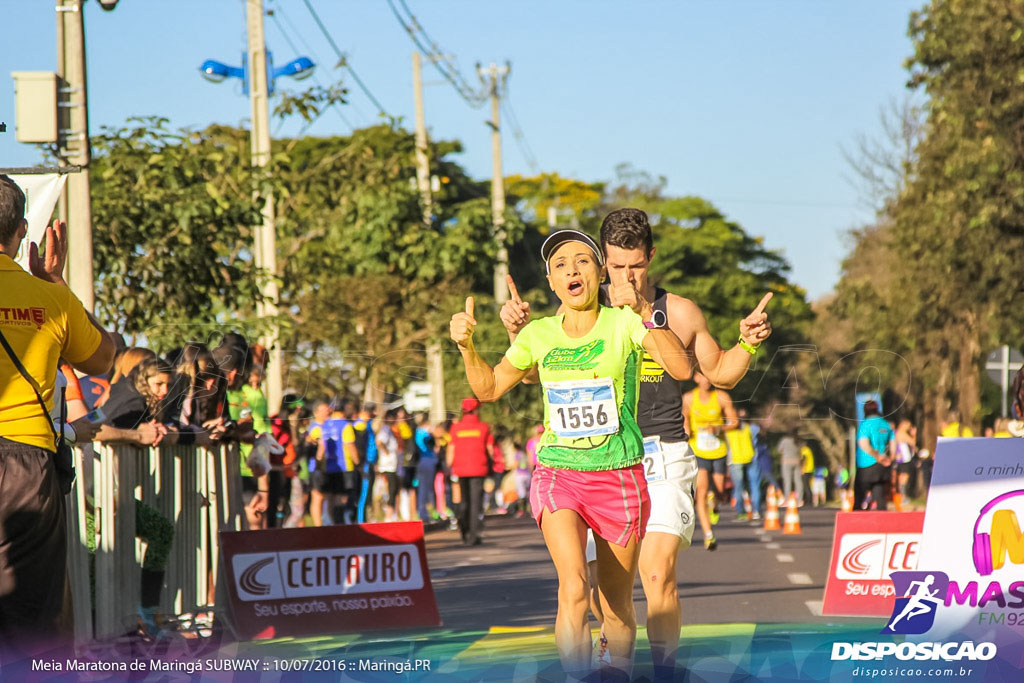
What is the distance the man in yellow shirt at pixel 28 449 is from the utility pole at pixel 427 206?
11129 mm

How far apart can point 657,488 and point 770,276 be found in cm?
6944

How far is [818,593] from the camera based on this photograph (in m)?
13.3

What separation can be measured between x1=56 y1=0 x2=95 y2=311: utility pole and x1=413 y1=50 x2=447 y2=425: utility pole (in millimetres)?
5852

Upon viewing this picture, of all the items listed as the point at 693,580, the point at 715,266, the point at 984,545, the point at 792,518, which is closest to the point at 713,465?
the point at 792,518

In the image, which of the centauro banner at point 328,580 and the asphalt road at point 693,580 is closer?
the centauro banner at point 328,580

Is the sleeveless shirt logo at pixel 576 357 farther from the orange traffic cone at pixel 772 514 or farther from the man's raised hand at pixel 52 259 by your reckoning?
the orange traffic cone at pixel 772 514

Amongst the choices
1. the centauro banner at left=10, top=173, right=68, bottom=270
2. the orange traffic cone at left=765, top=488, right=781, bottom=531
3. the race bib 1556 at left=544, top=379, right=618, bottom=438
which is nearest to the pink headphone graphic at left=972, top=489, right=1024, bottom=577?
the race bib 1556 at left=544, top=379, right=618, bottom=438

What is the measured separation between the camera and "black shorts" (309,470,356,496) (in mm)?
18484

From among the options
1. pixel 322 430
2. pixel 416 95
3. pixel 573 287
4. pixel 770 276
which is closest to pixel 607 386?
pixel 573 287

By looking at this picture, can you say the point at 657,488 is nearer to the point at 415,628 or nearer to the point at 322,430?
the point at 415,628

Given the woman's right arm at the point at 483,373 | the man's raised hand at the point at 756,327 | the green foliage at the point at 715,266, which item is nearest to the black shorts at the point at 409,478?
the woman's right arm at the point at 483,373

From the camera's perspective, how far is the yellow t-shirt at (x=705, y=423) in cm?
1747

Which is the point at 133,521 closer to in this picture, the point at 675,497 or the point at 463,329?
the point at 675,497

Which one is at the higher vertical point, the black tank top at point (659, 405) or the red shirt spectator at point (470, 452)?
the black tank top at point (659, 405)
